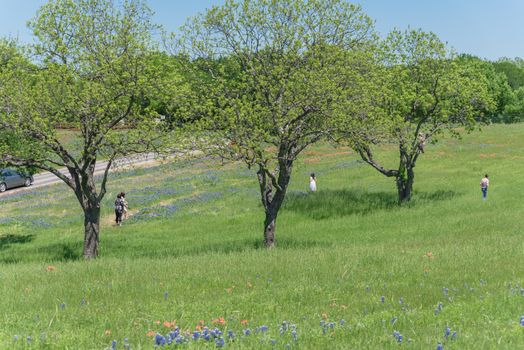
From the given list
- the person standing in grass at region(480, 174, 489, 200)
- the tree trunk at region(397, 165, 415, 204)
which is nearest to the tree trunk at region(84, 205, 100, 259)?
the tree trunk at region(397, 165, 415, 204)

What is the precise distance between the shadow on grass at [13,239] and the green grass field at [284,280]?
107mm

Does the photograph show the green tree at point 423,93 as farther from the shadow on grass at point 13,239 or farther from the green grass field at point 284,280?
the shadow on grass at point 13,239

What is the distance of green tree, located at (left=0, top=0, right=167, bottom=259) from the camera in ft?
53.6

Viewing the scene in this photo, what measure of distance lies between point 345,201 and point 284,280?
67.9 ft

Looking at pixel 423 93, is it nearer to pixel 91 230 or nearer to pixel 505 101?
pixel 91 230

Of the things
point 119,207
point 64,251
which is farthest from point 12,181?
point 64,251

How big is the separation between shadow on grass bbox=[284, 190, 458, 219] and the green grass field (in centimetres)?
16

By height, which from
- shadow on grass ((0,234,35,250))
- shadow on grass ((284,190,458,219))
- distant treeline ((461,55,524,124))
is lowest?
shadow on grass ((284,190,458,219))

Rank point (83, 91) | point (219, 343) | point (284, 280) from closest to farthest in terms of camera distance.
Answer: point (219, 343) < point (284, 280) < point (83, 91)

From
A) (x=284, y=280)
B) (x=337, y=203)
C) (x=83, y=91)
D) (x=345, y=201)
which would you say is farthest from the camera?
(x=345, y=201)

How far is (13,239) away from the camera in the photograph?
82.0 feet

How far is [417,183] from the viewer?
36.0 metres

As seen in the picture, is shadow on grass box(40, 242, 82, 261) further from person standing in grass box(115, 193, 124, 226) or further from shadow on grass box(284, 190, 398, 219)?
shadow on grass box(284, 190, 398, 219)

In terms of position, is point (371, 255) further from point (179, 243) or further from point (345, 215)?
point (345, 215)
